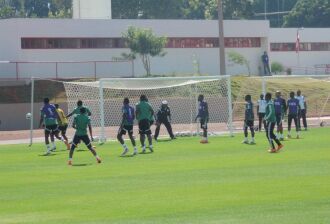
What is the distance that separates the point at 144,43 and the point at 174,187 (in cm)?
5102

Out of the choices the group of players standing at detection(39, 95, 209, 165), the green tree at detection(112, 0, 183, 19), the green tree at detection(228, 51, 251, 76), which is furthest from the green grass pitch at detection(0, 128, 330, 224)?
the green tree at detection(112, 0, 183, 19)

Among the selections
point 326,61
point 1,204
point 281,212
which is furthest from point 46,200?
point 326,61

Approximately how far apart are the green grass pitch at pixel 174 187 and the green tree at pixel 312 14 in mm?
93388

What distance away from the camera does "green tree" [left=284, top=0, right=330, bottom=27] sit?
124 meters

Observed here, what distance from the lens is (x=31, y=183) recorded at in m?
23.0

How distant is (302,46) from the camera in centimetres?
9144

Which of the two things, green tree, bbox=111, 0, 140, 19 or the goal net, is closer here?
the goal net

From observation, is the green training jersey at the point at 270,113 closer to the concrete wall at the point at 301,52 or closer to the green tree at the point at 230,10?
the concrete wall at the point at 301,52

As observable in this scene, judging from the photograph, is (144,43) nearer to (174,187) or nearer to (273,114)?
(273,114)

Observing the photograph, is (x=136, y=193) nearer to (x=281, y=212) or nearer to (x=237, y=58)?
(x=281, y=212)

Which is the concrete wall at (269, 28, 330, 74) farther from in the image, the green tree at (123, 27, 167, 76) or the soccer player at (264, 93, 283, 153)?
the soccer player at (264, 93, 283, 153)

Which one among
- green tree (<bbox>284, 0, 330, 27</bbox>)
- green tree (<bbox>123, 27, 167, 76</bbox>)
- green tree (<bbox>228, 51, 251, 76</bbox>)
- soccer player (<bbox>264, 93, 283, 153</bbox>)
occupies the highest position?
green tree (<bbox>284, 0, 330, 27</bbox>)

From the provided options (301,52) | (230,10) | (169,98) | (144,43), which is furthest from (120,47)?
(230,10)

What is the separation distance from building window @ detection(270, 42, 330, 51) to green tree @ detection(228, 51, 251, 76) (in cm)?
876
